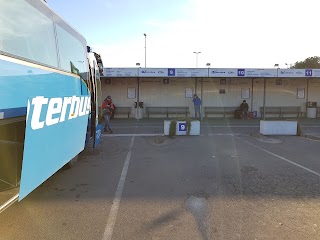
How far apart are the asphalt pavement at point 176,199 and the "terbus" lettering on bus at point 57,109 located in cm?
141

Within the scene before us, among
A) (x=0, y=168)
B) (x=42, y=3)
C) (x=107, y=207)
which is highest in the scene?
(x=42, y=3)

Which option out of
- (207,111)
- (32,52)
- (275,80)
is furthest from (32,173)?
(275,80)

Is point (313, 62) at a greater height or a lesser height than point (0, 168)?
greater

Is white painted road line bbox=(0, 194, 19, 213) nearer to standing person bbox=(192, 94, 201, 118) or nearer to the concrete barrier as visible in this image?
the concrete barrier

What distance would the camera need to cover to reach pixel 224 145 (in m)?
10.5

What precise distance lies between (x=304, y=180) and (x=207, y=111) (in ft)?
50.8

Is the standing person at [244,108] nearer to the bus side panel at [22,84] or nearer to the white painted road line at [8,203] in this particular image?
the bus side panel at [22,84]

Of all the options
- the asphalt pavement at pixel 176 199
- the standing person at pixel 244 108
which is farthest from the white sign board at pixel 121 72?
the asphalt pavement at pixel 176 199

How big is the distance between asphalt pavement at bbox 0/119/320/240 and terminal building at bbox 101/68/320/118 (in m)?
12.4

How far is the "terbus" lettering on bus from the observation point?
3768mm

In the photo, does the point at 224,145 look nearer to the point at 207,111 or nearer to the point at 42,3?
the point at 42,3

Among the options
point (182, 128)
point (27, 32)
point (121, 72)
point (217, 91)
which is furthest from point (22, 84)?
point (217, 91)

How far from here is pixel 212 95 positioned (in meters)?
21.6

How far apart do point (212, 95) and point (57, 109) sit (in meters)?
18.0
